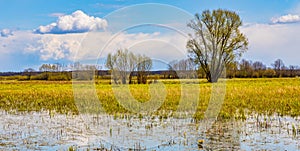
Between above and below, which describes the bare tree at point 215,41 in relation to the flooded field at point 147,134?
above

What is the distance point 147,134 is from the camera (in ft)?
33.9

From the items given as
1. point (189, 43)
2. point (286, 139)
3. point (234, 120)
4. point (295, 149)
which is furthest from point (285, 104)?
point (189, 43)

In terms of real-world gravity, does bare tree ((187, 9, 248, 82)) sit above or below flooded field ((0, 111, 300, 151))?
above

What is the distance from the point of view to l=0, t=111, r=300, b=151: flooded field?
885 centimetres

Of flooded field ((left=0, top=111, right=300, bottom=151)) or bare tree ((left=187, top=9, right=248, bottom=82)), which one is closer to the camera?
flooded field ((left=0, top=111, right=300, bottom=151))

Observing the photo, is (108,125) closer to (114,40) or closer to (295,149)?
(114,40)

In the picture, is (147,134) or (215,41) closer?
(147,134)

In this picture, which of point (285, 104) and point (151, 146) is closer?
point (151, 146)

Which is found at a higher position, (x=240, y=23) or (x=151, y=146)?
(x=240, y=23)

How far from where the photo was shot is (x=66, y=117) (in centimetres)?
1447

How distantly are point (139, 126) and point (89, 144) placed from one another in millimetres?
2821

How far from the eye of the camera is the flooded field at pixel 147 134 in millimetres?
8852

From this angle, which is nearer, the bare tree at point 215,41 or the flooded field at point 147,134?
the flooded field at point 147,134

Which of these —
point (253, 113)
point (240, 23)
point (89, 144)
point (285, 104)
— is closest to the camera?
point (89, 144)
